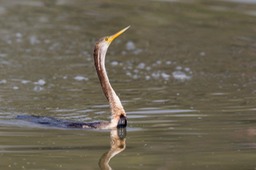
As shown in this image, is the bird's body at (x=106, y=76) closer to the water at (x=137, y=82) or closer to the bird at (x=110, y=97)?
the bird at (x=110, y=97)

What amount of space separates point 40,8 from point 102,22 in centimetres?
201

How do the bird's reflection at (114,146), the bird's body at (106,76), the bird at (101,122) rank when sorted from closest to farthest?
the bird's reflection at (114,146)
the bird at (101,122)
the bird's body at (106,76)

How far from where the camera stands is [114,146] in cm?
942

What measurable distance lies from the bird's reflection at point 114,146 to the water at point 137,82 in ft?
0.07

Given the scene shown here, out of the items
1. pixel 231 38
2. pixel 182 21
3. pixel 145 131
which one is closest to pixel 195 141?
pixel 145 131

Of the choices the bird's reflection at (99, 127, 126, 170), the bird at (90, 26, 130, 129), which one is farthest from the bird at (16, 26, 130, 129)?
the bird's reflection at (99, 127, 126, 170)

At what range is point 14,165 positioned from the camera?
8.41 meters

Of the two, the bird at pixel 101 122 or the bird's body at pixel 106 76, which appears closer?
the bird at pixel 101 122

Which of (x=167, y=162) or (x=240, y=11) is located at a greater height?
(x=167, y=162)

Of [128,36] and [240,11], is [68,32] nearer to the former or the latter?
[128,36]

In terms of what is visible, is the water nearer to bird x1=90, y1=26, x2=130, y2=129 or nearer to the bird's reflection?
the bird's reflection

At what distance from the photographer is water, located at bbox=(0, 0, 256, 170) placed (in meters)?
8.94

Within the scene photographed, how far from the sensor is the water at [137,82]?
8.94 meters

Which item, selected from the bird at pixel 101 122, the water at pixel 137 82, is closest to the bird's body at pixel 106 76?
the bird at pixel 101 122
